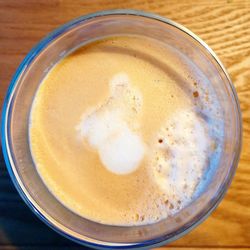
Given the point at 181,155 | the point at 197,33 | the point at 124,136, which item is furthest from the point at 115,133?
the point at 197,33

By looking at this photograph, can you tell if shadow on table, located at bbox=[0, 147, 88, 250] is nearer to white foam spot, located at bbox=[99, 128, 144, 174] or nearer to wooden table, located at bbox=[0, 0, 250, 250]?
wooden table, located at bbox=[0, 0, 250, 250]

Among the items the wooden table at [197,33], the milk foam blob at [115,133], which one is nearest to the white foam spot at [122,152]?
the milk foam blob at [115,133]

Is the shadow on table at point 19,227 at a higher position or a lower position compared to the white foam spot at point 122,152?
lower

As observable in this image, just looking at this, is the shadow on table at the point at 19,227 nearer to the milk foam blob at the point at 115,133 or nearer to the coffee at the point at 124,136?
the coffee at the point at 124,136

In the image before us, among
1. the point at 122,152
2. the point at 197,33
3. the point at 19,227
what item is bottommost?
the point at 19,227

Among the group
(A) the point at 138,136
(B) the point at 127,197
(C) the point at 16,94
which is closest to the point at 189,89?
(A) the point at 138,136

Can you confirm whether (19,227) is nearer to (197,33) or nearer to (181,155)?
(181,155)
